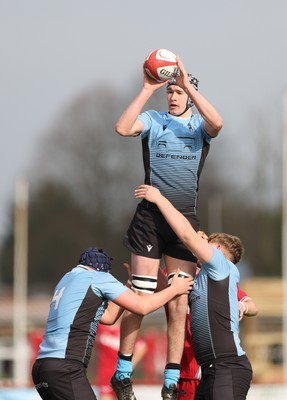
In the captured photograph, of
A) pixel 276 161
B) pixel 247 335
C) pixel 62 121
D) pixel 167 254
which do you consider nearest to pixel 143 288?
pixel 167 254

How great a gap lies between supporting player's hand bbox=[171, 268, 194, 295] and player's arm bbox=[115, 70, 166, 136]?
1.35 m

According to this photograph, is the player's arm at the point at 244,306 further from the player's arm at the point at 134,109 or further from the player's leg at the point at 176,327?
the player's arm at the point at 134,109

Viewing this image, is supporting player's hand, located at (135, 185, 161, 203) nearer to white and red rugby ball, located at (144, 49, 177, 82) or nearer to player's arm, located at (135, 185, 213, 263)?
player's arm, located at (135, 185, 213, 263)

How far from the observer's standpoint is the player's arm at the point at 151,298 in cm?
988

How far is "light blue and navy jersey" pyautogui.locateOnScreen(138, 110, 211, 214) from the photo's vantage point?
10.2 meters

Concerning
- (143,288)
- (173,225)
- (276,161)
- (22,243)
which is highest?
(173,225)

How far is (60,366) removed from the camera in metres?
9.85

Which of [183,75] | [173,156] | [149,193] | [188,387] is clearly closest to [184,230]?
[149,193]

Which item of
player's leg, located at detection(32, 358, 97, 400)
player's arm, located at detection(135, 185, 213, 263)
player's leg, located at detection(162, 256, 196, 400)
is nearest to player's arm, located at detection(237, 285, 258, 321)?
player's leg, located at detection(162, 256, 196, 400)

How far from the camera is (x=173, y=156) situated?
10.2 meters

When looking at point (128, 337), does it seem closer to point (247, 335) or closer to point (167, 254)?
point (167, 254)

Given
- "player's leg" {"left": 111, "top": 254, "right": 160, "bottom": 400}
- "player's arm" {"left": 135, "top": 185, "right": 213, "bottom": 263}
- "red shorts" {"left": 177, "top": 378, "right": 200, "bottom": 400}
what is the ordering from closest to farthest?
"player's arm" {"left": 135, "top": 185, "right": 213, "bottom": 263} < "player's leg" {"left": 111, "top": 254, "right": 160, "bottom": 400} < "red shorts" {"left": 177, "top": 378, "right": 200, "bottom": 400}

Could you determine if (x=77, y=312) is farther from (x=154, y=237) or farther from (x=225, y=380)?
(x=225, y=380)

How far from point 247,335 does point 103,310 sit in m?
20.5
